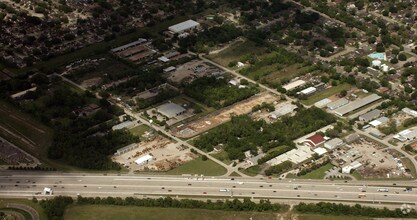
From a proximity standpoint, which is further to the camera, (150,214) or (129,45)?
(129,45)

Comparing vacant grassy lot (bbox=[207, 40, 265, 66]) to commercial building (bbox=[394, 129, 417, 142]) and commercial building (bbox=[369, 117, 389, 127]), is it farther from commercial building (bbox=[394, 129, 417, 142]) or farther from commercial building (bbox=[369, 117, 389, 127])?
commercial building (bbox=[394, 129, 417, 142])

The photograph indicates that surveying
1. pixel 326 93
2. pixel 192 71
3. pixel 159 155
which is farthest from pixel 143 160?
pixel 326 93

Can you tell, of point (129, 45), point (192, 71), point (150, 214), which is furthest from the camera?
point (129, 45)

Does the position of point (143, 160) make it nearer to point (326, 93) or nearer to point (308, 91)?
point (308, 91)

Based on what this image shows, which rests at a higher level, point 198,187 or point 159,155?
point 198,187

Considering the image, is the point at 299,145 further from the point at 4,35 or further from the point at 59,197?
the point at 4,35

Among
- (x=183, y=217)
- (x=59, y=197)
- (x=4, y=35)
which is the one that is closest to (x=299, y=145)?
(x=183, y=217)
